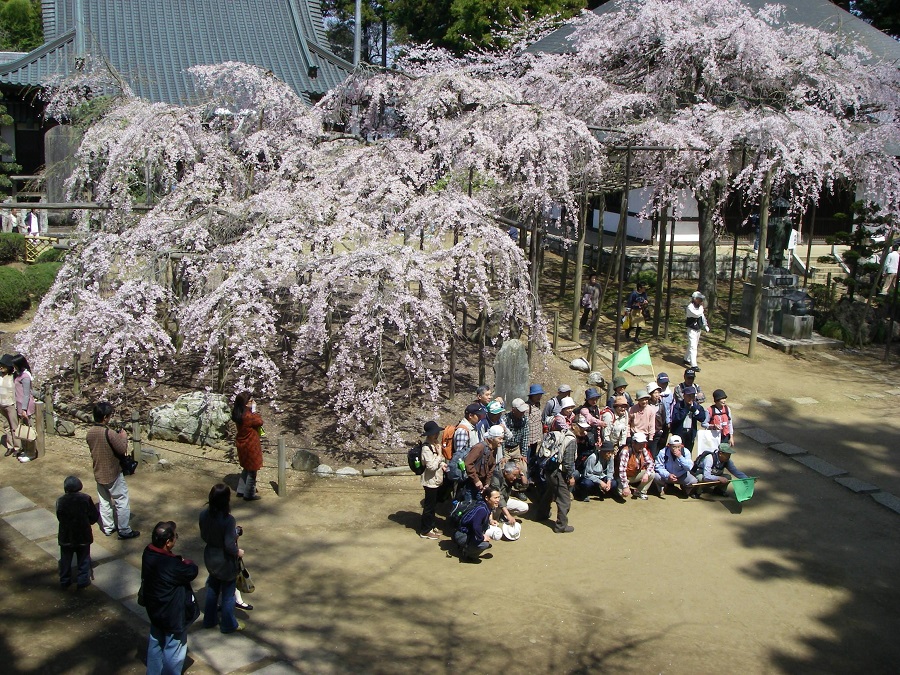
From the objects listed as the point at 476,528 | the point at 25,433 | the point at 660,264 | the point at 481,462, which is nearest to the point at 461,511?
the point at 476,528

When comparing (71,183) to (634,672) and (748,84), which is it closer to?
(634,672)

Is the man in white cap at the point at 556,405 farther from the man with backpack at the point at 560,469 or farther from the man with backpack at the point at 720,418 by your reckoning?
the man with backpack at the point at 720,418

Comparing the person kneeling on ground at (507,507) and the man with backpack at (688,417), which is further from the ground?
the man with backpack at (688,417)

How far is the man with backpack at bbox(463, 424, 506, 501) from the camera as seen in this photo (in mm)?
8672

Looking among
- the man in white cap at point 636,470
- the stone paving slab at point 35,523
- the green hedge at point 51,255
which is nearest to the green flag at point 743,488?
the man in white cap at point 636,470

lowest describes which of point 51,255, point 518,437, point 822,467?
point 822,467

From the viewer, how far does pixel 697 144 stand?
16703 millimetres

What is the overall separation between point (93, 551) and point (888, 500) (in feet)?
32.5

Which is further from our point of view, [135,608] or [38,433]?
[38,433]

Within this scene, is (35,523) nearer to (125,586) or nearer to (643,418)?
(125,586)

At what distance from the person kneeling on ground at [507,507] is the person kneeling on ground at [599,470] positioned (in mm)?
942

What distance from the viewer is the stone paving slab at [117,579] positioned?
7.47 metres

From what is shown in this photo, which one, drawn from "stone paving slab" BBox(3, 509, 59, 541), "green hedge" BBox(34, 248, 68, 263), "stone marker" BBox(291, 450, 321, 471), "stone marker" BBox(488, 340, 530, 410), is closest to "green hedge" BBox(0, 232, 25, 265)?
"green hedge" BBox(34, 248, 68, 263)

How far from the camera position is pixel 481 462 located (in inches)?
346
